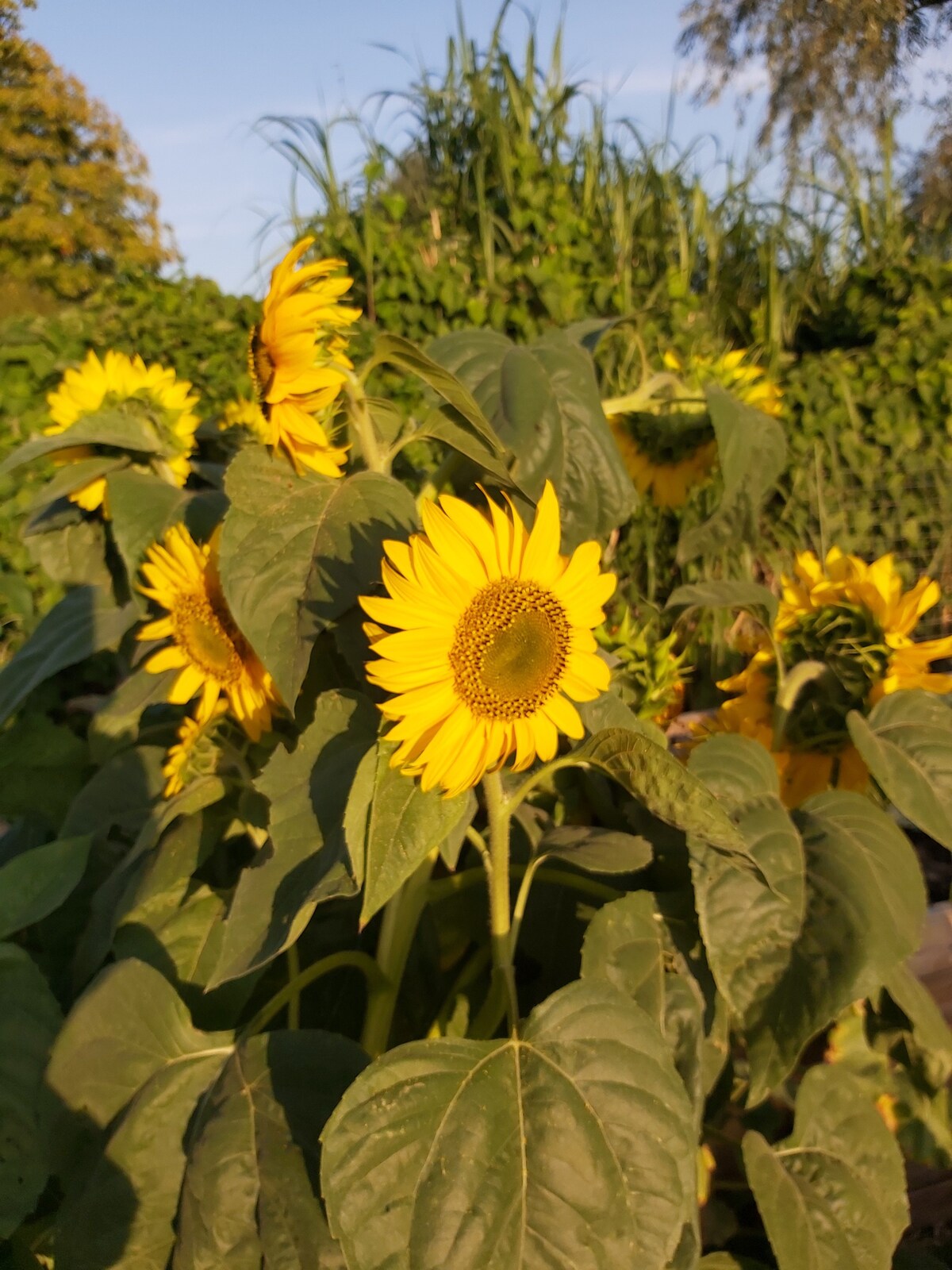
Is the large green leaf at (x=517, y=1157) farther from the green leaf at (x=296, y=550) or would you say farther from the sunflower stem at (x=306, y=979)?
the green leaf at (x=296, y=550)

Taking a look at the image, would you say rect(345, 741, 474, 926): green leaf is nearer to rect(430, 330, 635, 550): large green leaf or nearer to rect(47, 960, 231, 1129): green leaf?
rect(47, 960, 231, 1129): green leaf

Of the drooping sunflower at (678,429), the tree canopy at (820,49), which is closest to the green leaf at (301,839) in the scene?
the drooping sunflower at (678,429)

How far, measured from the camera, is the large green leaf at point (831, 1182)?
0.81 metres

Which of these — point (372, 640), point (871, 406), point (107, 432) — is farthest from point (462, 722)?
point (871, 406)

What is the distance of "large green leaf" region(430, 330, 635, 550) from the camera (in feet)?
2.97

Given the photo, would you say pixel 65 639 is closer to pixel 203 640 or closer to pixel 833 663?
pixel 203 640

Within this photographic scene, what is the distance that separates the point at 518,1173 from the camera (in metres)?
0.61

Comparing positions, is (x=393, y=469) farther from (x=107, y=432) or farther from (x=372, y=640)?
(x=372, y=640)

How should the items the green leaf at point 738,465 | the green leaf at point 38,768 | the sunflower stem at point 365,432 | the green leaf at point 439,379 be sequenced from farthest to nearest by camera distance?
the green leaf at point 38,768 → the green leaf at point 738,465 → the sunflower stem at point 365,432 → the green leaf at point 439,379

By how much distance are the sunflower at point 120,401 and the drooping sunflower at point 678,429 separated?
525 millimetres

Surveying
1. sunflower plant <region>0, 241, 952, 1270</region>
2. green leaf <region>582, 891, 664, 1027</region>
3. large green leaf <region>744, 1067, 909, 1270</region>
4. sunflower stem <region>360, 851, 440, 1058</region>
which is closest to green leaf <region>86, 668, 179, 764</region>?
sunflower plant <region>0, 241, 952, 1270</region>

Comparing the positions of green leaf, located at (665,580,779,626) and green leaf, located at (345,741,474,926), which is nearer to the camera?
green leaf, located at (345,741,474,926)

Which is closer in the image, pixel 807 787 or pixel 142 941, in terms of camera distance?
pixel 142 941

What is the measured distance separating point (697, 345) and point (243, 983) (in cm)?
200
